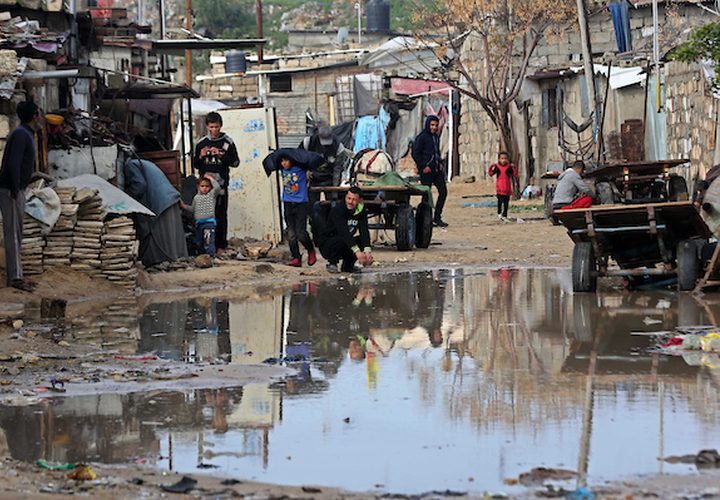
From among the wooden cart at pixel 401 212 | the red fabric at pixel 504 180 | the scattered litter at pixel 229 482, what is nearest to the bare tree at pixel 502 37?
the red fabric at pixel 504 180

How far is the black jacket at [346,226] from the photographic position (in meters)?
16.5

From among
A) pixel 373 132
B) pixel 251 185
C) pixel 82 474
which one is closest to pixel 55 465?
Result: pixel 82 474

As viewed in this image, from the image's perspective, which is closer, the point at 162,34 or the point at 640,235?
the point at 640,235

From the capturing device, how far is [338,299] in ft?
46.9

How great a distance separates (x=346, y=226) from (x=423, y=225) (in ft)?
11.7

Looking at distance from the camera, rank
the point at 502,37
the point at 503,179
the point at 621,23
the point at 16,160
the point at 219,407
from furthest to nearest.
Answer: the point at 502,37
the point at 621,23
the point at 503,179
the point at 16,160
the point at 219,407

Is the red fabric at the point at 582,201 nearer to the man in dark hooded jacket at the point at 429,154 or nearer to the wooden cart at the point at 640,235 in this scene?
the wooden cart at the point at 640,235

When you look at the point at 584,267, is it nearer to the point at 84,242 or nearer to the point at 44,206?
the point at 84,242

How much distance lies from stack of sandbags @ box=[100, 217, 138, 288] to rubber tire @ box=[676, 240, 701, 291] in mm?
5666

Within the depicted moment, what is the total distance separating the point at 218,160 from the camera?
1861 centimetres

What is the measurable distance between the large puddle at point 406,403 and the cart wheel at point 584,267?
0.81m

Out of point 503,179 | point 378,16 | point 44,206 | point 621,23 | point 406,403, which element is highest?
point 378,16

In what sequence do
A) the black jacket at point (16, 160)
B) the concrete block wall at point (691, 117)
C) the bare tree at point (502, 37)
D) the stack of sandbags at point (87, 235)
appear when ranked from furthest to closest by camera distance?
the bare tree at point (502, 37) < the concrete block wall at point (691, 117) < the stack of sandbags at point (87, 235) < the black jacket at point (16, 160)

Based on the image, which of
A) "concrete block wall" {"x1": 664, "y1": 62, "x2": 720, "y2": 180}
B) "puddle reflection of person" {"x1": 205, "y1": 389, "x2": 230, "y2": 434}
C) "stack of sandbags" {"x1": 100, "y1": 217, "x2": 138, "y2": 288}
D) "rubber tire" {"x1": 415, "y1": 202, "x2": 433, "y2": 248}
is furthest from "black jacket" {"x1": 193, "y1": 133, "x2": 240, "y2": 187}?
"puddle reflection of person" {"x1": 205, "y1": 389, "x2": 230, "y2": 434}
